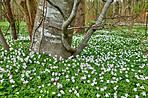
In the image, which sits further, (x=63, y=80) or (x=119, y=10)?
(x=119, y=10)

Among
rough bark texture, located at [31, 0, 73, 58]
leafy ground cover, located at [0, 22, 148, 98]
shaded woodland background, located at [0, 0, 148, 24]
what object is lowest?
leafy ground cover, located at [0, 22, 148, 98]

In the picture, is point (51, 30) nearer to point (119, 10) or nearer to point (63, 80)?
point (63, 80)

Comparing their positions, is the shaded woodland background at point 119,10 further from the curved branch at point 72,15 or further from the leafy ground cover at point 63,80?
the leafy ground cover at point 63,80

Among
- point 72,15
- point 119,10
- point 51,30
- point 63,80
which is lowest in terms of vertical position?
point 63,80

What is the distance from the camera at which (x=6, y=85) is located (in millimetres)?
2115

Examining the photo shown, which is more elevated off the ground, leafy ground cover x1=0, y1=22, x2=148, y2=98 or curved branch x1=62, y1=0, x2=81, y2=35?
curved branch x1=62, y1=0, x2=81, y2=35

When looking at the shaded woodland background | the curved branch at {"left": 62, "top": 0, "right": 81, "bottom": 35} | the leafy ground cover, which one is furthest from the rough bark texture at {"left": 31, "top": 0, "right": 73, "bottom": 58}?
the shaded woodland background

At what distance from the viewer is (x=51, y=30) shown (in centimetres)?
303

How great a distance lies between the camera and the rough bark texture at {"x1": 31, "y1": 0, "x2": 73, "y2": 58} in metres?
2.97

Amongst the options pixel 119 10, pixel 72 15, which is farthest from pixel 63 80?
pixel 119 10

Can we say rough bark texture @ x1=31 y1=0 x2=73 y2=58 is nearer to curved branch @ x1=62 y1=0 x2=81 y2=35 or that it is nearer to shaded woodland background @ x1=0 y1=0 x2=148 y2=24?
curved branch @ x1=62 y1=0 x2=81 y2=35

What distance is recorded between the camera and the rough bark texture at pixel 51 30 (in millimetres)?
2969

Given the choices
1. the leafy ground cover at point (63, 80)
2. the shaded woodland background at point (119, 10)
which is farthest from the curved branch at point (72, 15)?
the shaded woodland background at point (119, 10)

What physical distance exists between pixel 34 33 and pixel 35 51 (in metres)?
0.52
